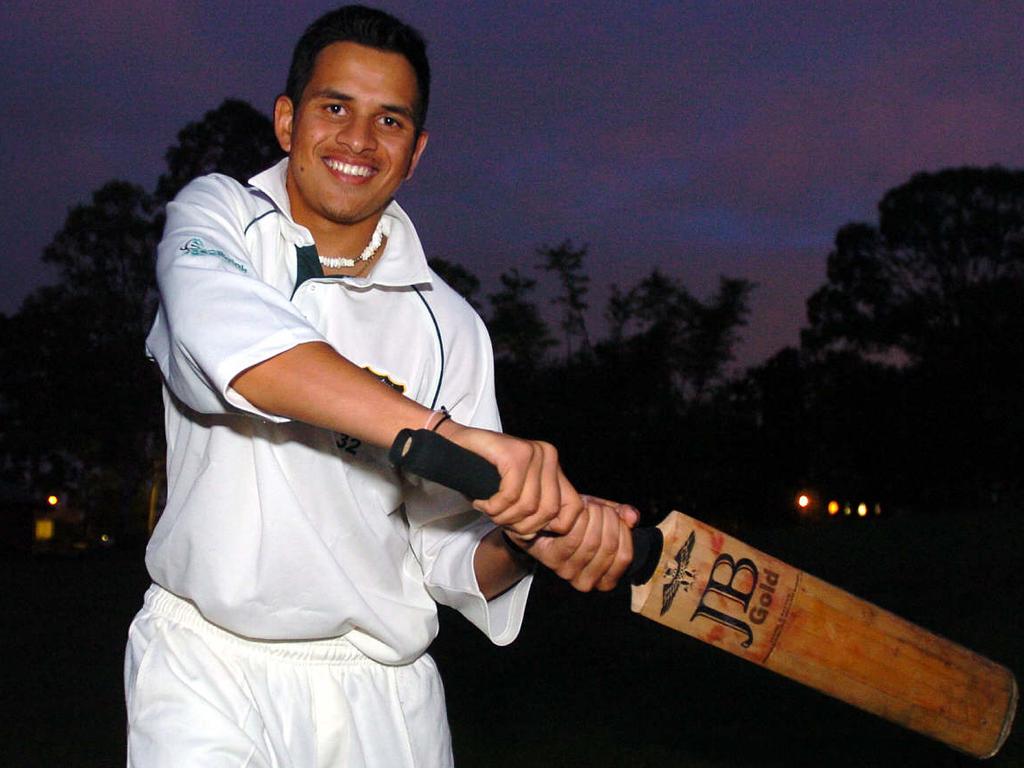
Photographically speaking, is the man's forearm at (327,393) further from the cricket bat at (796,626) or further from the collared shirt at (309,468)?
the cricket bat at (796,626)

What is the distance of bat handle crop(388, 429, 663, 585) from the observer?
1935 mm

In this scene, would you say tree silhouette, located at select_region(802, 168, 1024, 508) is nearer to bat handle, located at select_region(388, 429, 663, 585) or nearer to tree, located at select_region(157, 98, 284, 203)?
tree, located at select_region(157, 98, 284, 203)

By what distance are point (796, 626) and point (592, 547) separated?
2.14ft

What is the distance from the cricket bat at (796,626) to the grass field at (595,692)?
13.7 ft

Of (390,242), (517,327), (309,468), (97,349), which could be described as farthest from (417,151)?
(97,349)

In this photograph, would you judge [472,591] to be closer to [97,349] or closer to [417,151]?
[417,151]

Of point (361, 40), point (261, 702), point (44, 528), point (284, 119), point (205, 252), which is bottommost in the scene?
point (44, 528)

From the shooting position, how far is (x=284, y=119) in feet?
10.0

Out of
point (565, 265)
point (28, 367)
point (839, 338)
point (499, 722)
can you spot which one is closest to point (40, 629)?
point (499, 722)

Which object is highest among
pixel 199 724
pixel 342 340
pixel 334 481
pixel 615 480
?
pixel 615 480

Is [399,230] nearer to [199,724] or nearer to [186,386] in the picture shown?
[186,386]

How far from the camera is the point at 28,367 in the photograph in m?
42.2

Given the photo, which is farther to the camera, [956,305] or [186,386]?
[956,305]

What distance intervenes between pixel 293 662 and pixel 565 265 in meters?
29.8
